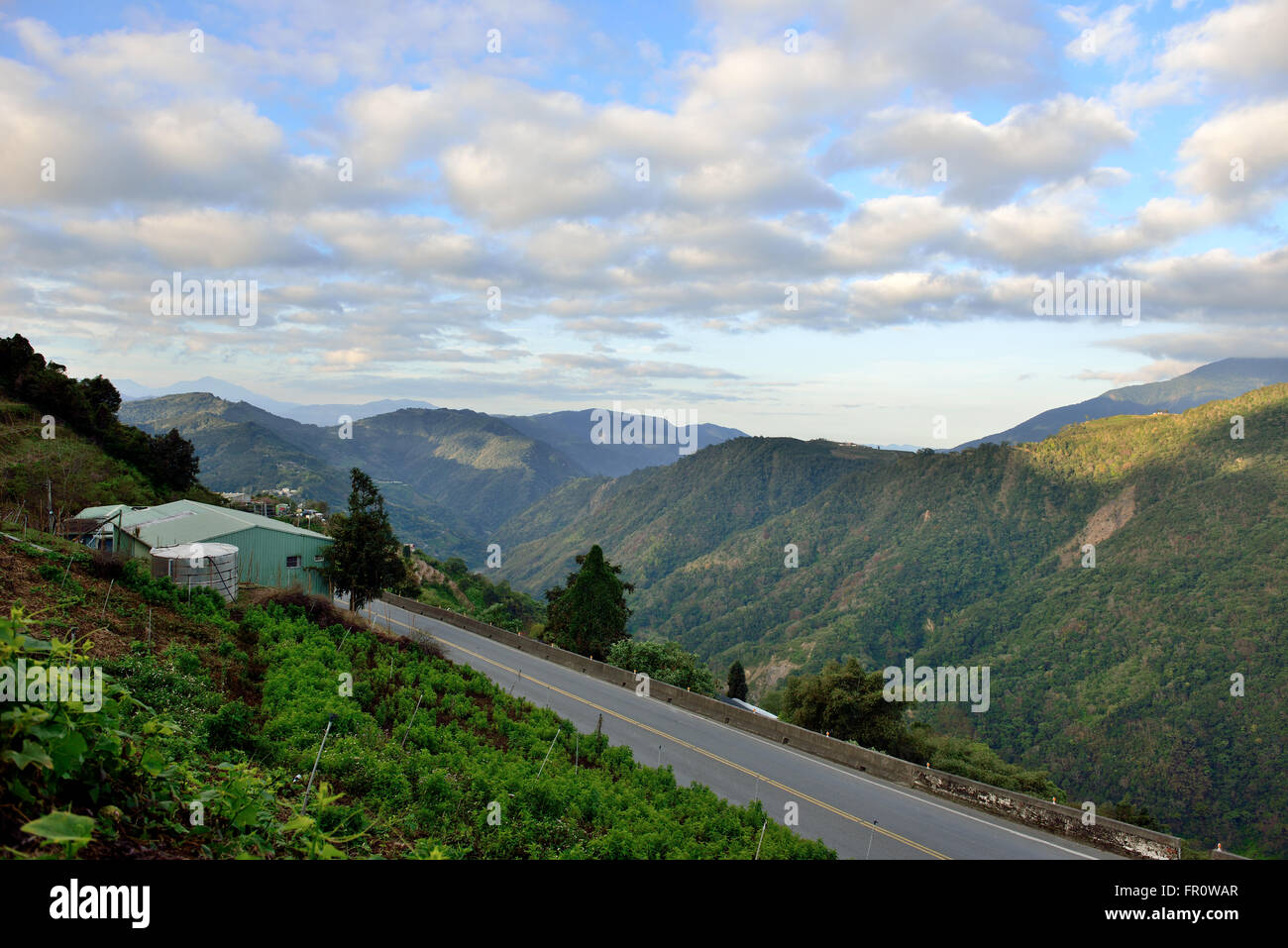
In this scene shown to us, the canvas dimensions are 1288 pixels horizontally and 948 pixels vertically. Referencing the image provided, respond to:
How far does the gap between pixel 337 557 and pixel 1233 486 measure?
14964cm

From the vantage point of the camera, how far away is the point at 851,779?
789 inches

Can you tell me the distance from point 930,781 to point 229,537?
91.7 feet

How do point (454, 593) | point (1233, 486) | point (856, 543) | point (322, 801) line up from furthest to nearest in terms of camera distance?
point (856, 543)
point (1233, 486)
point (454, 593)
point (322, 801)

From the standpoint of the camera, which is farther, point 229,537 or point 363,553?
point 229,537

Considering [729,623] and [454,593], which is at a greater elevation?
[454,593]

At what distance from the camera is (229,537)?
28.0 metres

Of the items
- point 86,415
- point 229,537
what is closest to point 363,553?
point 229,537

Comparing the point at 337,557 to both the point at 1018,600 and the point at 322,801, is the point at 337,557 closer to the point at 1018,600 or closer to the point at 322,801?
the point at 322,801

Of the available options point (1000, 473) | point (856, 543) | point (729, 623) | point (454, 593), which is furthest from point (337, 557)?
point (1000, 473)

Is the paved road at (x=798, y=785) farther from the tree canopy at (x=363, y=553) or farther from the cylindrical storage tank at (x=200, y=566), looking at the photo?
the cylindrical storage tank at (x=200, y=566)

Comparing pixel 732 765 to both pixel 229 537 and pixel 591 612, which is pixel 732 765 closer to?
pixel 591 612

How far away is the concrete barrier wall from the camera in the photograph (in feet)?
53.1

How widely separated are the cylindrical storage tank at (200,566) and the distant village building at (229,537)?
7.68 feet

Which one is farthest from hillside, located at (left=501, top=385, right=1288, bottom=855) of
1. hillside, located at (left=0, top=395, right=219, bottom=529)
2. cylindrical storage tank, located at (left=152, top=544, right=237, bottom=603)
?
hillside, located at (left=0, top=395, right=219, bottom=529)
